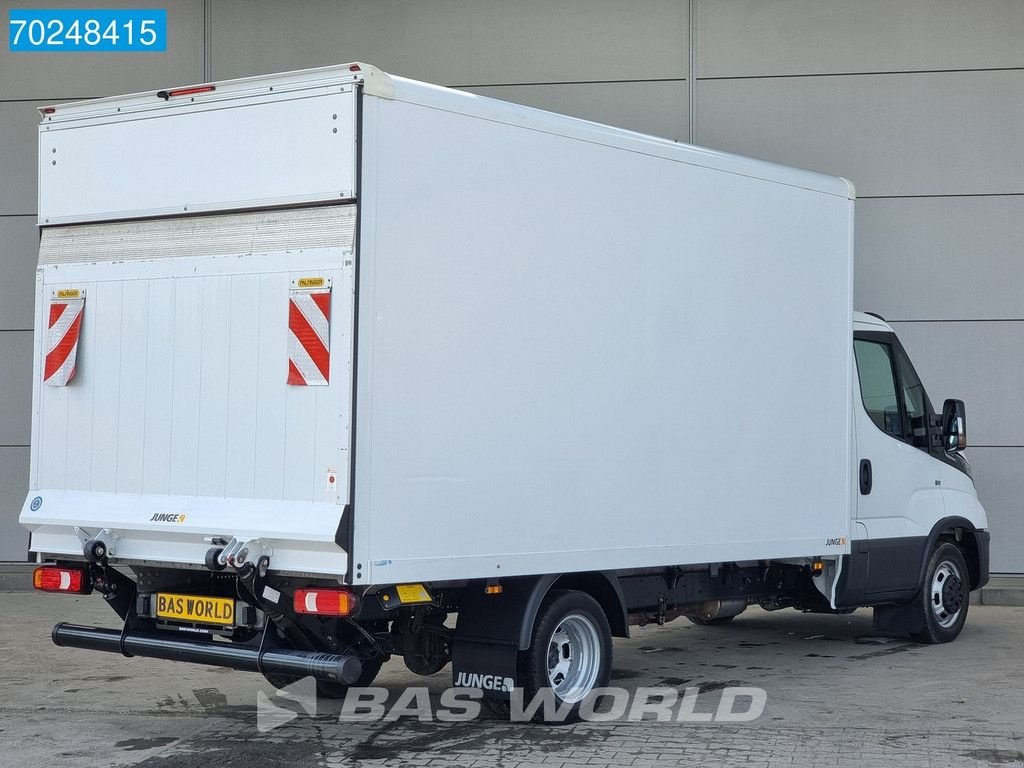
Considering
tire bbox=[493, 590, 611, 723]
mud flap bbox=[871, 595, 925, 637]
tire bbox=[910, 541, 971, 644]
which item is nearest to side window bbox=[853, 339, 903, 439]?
tire bbox=[910, 541, 971, 644]

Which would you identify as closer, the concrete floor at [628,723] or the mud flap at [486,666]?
the concrete floor at [628,723]

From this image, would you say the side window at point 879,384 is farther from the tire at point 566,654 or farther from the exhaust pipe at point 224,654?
the exhaust pipe at point 224,654

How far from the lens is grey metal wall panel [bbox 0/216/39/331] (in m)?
15.0

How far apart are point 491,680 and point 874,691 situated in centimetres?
278

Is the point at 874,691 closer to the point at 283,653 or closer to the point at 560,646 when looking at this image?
the point at 560,646

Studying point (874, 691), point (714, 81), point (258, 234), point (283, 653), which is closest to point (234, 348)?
point (258, 234)

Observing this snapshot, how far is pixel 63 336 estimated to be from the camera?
7180mm

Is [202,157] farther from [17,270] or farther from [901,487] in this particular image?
[17,270]

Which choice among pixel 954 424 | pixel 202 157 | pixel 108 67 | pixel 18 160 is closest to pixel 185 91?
pixel 202 157

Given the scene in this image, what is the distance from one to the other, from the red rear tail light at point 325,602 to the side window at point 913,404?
17.7ft

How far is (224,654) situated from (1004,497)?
32.1 feet

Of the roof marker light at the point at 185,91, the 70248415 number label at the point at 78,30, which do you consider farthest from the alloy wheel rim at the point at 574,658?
the 70248415 number label at the point at 78,30

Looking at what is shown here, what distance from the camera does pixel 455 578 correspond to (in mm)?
6520

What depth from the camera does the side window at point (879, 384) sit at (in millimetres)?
9547
